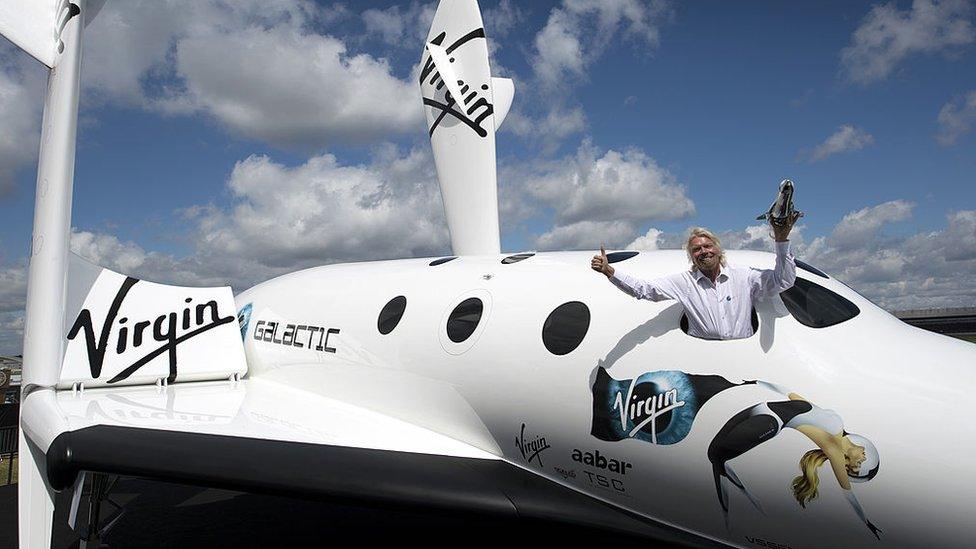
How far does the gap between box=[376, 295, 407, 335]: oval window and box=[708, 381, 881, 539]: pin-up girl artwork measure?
11.1 feet

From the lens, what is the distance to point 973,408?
10.8 ft

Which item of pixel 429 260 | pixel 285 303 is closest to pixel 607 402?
pixel 429 260

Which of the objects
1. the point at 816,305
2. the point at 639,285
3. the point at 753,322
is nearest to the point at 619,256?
the point at 639,285

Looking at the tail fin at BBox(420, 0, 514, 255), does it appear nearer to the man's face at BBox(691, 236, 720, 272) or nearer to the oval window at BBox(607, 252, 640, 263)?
the oval window at BBox(607, 252, 640, 263)

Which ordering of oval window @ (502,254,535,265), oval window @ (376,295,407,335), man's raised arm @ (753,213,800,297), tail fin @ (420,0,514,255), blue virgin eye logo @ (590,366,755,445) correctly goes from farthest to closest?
1. tail fin @ (420,0,514,255)
2. oval window @ (376,295,407,335)
3. oval window @ (502,254,535,265)
4. blue virgin eye logo @ (590,366,755,445)
5. man's raised arm @ (753,213,800,297)

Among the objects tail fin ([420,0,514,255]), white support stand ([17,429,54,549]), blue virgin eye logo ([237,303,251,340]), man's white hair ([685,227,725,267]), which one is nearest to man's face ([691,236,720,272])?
man's white hair ([685,227,725,267])

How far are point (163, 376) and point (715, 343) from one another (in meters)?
5.92

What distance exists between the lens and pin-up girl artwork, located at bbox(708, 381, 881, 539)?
345cm

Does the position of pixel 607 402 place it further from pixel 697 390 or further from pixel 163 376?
pixel 163 376

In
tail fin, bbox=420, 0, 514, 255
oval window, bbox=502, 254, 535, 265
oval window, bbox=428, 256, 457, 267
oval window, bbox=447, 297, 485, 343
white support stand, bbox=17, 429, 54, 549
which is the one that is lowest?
white support stand, bbox=17, 429, 54, 549

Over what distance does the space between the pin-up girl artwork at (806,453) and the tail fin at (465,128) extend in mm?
5628

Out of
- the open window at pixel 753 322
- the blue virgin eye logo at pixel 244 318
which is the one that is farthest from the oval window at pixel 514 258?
the blue virgin eye logo at pixel 244 318

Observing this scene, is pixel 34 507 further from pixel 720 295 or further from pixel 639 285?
pixel 720 295

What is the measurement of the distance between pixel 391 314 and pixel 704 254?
3.35 metres
